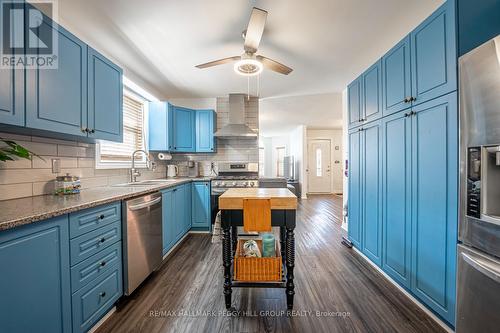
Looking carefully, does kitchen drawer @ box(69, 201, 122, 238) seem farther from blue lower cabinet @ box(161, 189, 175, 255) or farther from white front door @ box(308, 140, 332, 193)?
white front door @ box(308, 140, 332, 193)

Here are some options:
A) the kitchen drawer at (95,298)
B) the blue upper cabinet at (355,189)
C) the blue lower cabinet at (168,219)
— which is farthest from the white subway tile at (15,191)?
the blue upper cabinet at (355,189)

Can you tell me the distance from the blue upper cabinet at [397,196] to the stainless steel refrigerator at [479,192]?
0.51 meters

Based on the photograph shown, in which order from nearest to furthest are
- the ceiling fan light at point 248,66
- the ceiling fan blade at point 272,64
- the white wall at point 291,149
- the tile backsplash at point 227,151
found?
the ceiling fan light at point 248,66 < the ceiling fan blade at point 272,64 < the tile backsplash at point 227,151 < the white wall at point 291,149

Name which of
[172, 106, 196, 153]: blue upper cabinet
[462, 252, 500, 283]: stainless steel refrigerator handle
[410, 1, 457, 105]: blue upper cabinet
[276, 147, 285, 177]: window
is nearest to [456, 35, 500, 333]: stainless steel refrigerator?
[462, 252, 500, 283]: stainless steel refrigerator handle

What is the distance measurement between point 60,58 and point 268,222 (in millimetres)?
1926

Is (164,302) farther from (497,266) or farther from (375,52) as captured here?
(375,52)

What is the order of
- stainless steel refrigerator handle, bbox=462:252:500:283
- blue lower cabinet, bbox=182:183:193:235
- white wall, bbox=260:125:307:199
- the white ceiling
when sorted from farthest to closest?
white wall, bbox=260:125:307:199, blue lower cabinet, bbox=182:183:193:235, the white ceiling, stainless steel refrigerator handle, bbox=462:252:500:283

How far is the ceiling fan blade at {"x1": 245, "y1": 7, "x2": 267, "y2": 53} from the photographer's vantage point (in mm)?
1566

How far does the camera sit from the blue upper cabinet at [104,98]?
1773 millimetres

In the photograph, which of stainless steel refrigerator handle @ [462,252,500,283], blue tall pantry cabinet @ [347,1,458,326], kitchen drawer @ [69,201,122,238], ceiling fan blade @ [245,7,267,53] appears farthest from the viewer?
ceiling fan blade @ [245,7,267,53]

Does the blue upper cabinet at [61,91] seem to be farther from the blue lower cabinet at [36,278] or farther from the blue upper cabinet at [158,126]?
the blue upper cabinet at [158,126]

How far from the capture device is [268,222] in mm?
1550

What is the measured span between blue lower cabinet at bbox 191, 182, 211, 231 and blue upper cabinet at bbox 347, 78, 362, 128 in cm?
238

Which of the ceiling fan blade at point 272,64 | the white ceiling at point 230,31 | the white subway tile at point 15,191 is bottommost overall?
the white subway tile at point 15,191
